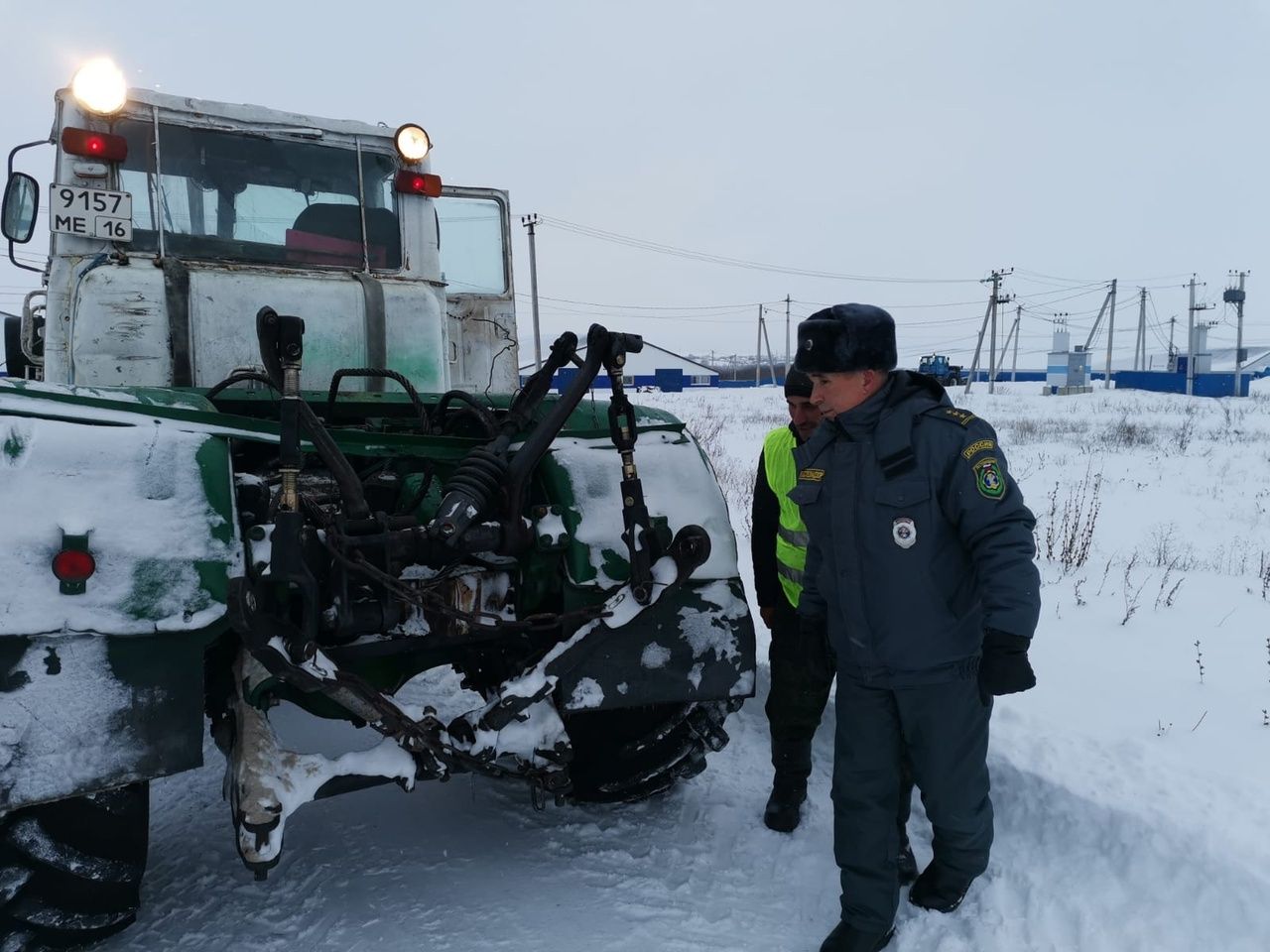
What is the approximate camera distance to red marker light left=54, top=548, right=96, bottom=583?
1.93 metres

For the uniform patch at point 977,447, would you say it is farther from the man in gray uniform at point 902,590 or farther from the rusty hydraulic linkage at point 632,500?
the rusty hydraulic linkage at point 632,500

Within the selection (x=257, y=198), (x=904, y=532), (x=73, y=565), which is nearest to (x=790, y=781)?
(x=904, y=532)

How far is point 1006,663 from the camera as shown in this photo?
83.3 inches

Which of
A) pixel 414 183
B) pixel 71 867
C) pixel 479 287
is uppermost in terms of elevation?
pixel 414 183

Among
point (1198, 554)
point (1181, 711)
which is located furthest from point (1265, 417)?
point (1181, 711)

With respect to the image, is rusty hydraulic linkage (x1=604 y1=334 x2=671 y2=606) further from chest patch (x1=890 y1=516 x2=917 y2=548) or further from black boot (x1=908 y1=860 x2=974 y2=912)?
black boot (x1=908 y1=860 x2=974 y2=912)

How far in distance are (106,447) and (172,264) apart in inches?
70.6

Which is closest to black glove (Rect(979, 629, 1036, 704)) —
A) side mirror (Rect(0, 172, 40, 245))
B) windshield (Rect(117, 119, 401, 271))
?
windshield (Rect(117, 119, 401, 271))

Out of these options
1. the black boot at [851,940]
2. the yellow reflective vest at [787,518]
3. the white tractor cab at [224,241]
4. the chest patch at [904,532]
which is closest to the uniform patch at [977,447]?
the chest patch at [904,532]

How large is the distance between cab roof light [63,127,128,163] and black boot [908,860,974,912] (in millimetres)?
3732

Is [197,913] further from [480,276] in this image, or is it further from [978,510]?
[480,276]

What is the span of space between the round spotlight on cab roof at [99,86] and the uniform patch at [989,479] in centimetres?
338

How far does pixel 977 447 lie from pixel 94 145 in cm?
336

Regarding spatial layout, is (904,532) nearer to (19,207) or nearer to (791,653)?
(791,653)
